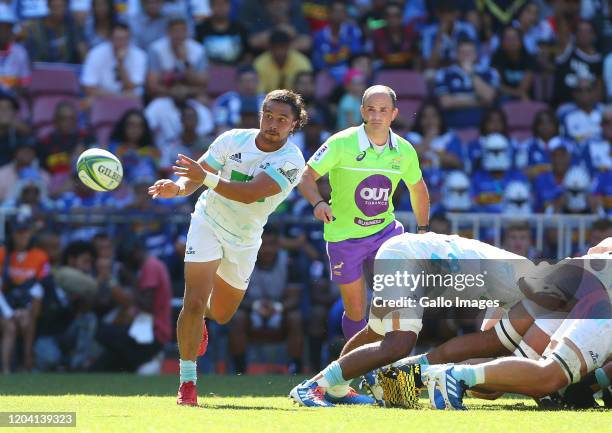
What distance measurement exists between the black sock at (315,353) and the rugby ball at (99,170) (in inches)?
205

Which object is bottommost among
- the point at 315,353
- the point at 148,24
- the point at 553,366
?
the point at 315,353

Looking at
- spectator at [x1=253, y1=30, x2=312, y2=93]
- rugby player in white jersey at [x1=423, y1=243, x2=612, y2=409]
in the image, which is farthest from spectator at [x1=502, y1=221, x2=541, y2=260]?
rugby player in white jersey at [x1=423, y1=243, x2=612, y2=409]

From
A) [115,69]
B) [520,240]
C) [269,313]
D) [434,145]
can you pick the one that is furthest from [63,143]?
[520,240]

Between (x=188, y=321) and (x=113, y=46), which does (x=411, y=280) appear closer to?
(x=188, y=321)

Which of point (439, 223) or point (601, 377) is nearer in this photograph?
point (601, 377)

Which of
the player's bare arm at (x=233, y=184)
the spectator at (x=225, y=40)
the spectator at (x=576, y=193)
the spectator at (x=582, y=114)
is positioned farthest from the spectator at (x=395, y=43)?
the player's bare arm at (x=233, y=184)

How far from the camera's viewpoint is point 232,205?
9.89 m

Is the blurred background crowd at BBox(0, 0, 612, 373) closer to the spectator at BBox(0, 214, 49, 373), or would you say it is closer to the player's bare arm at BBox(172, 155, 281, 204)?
the spectator at BBox(0, 214, 49, 373)

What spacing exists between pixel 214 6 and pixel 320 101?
227 centimetres

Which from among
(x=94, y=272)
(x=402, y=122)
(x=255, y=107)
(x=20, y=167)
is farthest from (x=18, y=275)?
(x=402, y=122)

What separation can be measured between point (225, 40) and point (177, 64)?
83cm

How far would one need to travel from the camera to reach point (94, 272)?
1448 centimetres

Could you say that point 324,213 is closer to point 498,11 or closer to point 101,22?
point 101,22

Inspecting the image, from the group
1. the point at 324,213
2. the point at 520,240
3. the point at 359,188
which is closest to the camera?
the point at 324,213
